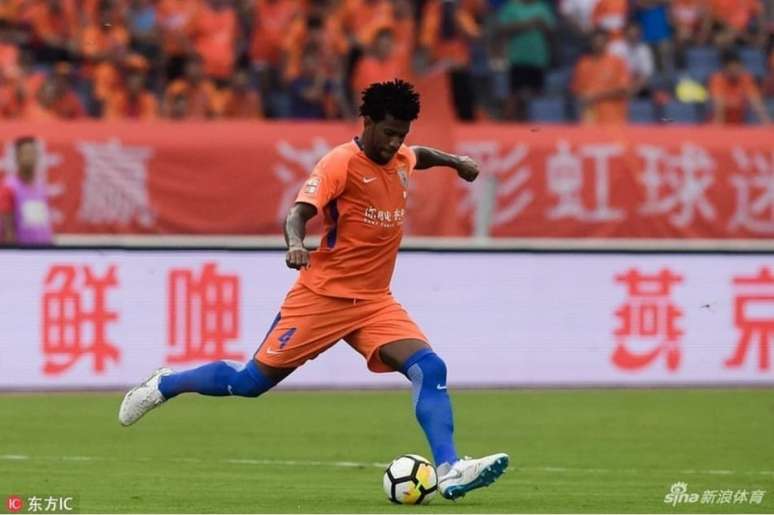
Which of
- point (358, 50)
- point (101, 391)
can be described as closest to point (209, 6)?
point (358, 50)

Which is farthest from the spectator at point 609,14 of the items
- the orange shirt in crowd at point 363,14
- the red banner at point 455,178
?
the orange shirt in crowd at point 363,14

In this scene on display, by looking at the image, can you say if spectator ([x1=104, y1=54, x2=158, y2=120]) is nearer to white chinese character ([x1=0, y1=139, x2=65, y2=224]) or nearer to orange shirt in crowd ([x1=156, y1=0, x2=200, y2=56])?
orange shirt in crowd ([x1=156, y1=0, x2=200, y2=56])

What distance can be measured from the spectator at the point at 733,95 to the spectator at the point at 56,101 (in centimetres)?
776

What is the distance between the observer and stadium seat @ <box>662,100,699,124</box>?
23297 millimetres

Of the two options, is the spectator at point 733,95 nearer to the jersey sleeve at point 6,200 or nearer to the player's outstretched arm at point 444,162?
the jersey sleeve at point 6,200

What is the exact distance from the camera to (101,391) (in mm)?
17266

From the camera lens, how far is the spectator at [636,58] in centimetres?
2381

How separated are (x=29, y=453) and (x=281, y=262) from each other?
5.50m

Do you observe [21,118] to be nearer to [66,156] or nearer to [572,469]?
[66,156]

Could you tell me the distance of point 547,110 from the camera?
23078 millimetres

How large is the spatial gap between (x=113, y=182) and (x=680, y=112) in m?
7.16

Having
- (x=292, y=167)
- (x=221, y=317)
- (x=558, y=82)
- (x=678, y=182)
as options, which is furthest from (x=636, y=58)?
(x=221, y=317)

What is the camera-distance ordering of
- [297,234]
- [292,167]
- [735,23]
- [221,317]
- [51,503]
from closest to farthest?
[51,503] → [297,234] → [221,317] → [292,167] → [735,23]

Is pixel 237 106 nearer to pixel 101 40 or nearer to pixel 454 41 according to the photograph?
pixel 101 40
